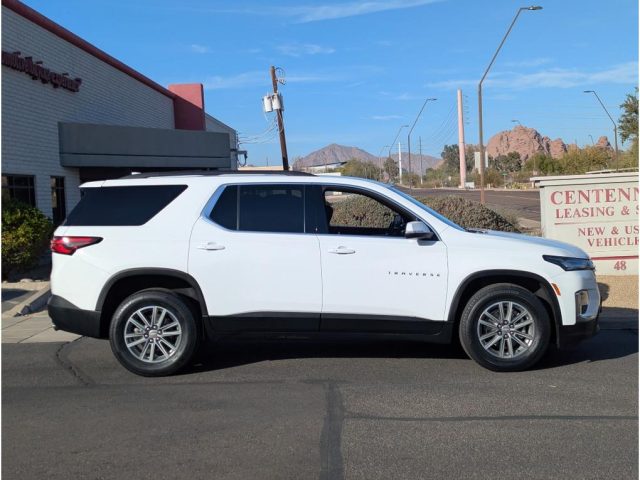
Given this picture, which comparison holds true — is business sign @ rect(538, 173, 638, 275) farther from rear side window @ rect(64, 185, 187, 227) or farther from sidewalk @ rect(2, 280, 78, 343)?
sidewalk @ rect(2, 280, 78, 343)

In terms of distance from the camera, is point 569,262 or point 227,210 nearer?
point 569,262

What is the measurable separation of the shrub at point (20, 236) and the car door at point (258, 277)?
7783 millimetres

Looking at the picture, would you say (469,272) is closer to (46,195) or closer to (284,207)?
(284,207)

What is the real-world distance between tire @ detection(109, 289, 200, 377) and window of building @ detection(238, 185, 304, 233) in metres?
1.04

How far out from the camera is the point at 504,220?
50.5 feet

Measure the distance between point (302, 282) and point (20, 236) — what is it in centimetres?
852

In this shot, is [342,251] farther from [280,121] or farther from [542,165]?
[542,165]

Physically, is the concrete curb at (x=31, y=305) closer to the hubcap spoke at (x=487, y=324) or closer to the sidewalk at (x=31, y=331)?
the sidewalk at (x=31, y=331)

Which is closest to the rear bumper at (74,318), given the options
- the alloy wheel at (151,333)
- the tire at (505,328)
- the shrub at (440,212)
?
the alloy wheel at (151,333)

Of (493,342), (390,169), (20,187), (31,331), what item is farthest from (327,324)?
(390,169)

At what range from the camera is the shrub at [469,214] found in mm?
14375

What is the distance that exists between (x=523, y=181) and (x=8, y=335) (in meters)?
96.9

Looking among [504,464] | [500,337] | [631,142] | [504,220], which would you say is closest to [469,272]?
[500,337]

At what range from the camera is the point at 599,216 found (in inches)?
486
